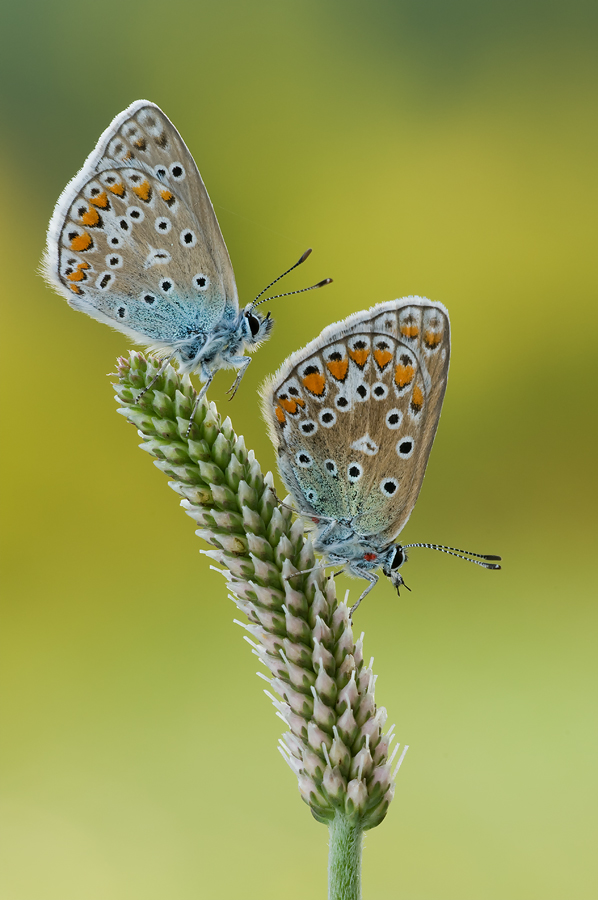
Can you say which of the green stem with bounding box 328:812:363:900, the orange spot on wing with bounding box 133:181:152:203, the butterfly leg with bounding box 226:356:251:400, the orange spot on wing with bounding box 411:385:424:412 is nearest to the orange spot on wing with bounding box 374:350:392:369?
the orange spot on wing with bounding box 411:385:424:412

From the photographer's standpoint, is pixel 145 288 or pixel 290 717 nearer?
pixel 290 717

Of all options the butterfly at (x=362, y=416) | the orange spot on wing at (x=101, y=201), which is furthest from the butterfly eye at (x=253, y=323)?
the orange spot on wing at (x=101, y=201)

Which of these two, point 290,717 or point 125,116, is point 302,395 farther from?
point 125,116

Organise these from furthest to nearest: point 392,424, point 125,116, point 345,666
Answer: point 125,116 → point 392,424 → point 345,666

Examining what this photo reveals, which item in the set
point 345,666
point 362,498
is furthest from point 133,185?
point 345,666

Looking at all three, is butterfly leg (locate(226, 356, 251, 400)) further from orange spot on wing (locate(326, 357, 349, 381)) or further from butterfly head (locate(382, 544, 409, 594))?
butterfly head (locate(382, 544, 409, 594))

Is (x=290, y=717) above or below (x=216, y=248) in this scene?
below

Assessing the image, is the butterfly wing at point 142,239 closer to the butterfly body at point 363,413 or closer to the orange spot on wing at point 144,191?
the orange spot on wing at point 144,191
